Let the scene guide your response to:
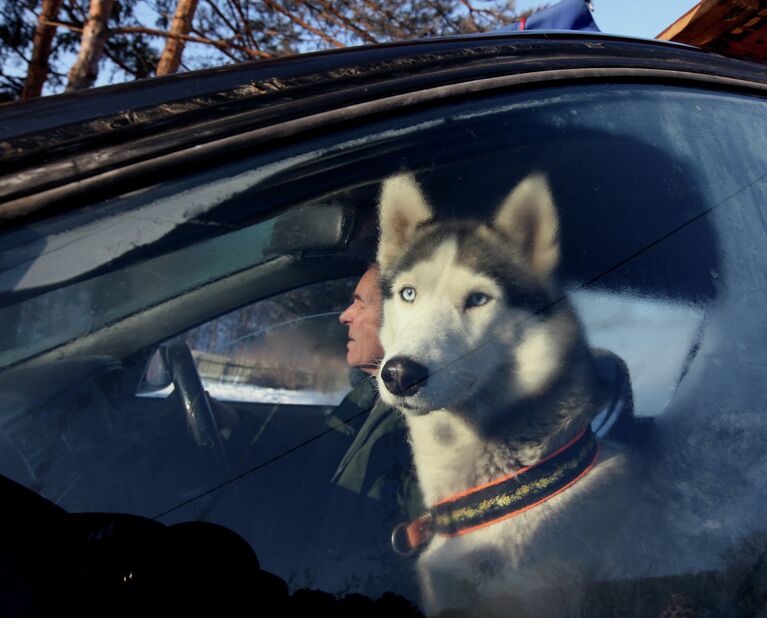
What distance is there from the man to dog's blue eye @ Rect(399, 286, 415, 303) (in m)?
0.04

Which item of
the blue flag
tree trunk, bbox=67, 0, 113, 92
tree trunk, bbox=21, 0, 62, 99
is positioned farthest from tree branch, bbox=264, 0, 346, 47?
the blue flag

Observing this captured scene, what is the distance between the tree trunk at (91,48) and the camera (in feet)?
30.6

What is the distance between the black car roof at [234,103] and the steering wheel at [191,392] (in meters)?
0.23

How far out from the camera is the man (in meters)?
1.01

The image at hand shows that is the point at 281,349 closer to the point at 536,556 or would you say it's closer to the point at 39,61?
the point at 536,556

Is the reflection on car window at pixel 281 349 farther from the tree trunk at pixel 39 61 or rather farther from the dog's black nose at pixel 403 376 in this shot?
the tree trunk at pixel 39 61

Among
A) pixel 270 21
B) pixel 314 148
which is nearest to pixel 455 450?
pixel 314 148

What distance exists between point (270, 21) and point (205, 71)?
465 inches

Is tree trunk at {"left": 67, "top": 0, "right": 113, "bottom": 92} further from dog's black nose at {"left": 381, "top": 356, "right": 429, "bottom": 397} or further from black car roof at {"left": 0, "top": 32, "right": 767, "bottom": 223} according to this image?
dog's black nose at {"left": 381, "top": 356, "right": 429, "bottom": 397}

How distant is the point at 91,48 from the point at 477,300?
967 centimetres

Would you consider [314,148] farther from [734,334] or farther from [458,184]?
[734,334]

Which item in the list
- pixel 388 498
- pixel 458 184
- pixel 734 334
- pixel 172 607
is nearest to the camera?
pixel 172 607

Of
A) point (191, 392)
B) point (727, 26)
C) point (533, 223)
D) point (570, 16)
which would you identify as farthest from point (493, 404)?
point (570, 16)

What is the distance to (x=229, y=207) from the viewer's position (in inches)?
40.9
